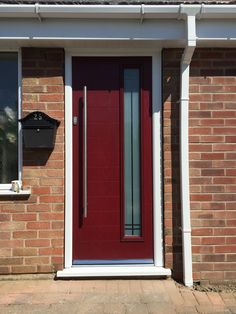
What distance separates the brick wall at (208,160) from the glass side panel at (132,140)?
0.32 m

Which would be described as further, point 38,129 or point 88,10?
point 38,129

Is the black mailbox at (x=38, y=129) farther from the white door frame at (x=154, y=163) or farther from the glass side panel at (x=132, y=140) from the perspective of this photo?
the glass side panel at (x=132, y=140)

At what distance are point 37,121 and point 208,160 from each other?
1913 millimetres

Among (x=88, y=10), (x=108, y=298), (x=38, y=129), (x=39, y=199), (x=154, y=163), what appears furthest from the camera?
(x=154, y=163)

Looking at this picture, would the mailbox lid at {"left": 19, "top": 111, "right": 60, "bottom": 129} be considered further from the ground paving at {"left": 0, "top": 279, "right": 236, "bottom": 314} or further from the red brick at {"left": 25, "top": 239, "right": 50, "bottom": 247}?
the ground paving at {"left": 0, "top": 279, "right": 236, "bottom": 314}

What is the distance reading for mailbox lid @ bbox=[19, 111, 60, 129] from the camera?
5020 millimetres

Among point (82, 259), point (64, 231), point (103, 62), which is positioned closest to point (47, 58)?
point (103, 62)

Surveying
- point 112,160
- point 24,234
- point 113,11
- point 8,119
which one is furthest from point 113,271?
point 113,11

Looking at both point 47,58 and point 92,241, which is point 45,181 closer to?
point 92,241

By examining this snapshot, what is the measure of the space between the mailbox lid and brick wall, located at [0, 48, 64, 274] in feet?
0.43

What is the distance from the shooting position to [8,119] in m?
5.28

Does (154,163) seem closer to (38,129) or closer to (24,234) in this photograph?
(38,129)

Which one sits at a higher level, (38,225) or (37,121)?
(37,121)

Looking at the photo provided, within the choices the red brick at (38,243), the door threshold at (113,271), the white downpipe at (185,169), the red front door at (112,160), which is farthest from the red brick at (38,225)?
the white downpipe at (185,169)
